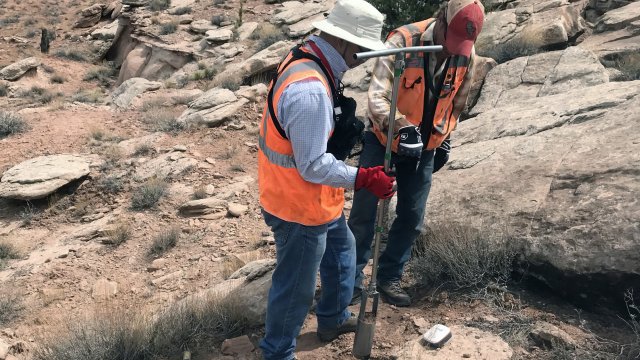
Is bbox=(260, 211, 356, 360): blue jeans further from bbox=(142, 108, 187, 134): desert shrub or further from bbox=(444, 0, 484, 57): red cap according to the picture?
bbox=(142, 108, 187, 134): desert shrub

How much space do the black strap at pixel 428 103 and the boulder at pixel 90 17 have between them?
71.4ft

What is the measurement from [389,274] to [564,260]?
1143 mm

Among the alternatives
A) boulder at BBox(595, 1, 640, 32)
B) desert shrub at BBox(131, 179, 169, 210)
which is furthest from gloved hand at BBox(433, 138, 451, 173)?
boulder at BBox(595, 1, 640, 32)

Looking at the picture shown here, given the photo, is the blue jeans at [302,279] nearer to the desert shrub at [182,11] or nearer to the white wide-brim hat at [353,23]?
the white wide-brim hat at [353,23]

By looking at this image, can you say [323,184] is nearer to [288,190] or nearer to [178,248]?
[288,190]

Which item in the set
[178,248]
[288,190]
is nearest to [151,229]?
[178,248]

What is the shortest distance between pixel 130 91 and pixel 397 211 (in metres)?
11.0

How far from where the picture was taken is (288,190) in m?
2.54

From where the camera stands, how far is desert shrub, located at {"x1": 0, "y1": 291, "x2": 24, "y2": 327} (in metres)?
4.91

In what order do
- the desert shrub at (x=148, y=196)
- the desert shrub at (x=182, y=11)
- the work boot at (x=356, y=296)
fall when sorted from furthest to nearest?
A: the desert shrub at (x=182, y=11)
the desert shrub at (x=148, y=196)
the work boot at (x=356, y=296)

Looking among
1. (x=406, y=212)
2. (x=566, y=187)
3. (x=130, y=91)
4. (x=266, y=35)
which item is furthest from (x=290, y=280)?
(x=266, y=35)

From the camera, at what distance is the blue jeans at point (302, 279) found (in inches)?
105

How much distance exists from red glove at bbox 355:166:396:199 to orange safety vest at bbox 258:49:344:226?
0.57 feet

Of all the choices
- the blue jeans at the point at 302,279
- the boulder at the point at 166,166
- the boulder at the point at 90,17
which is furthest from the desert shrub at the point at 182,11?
the blue jeans at the point at 302,279
